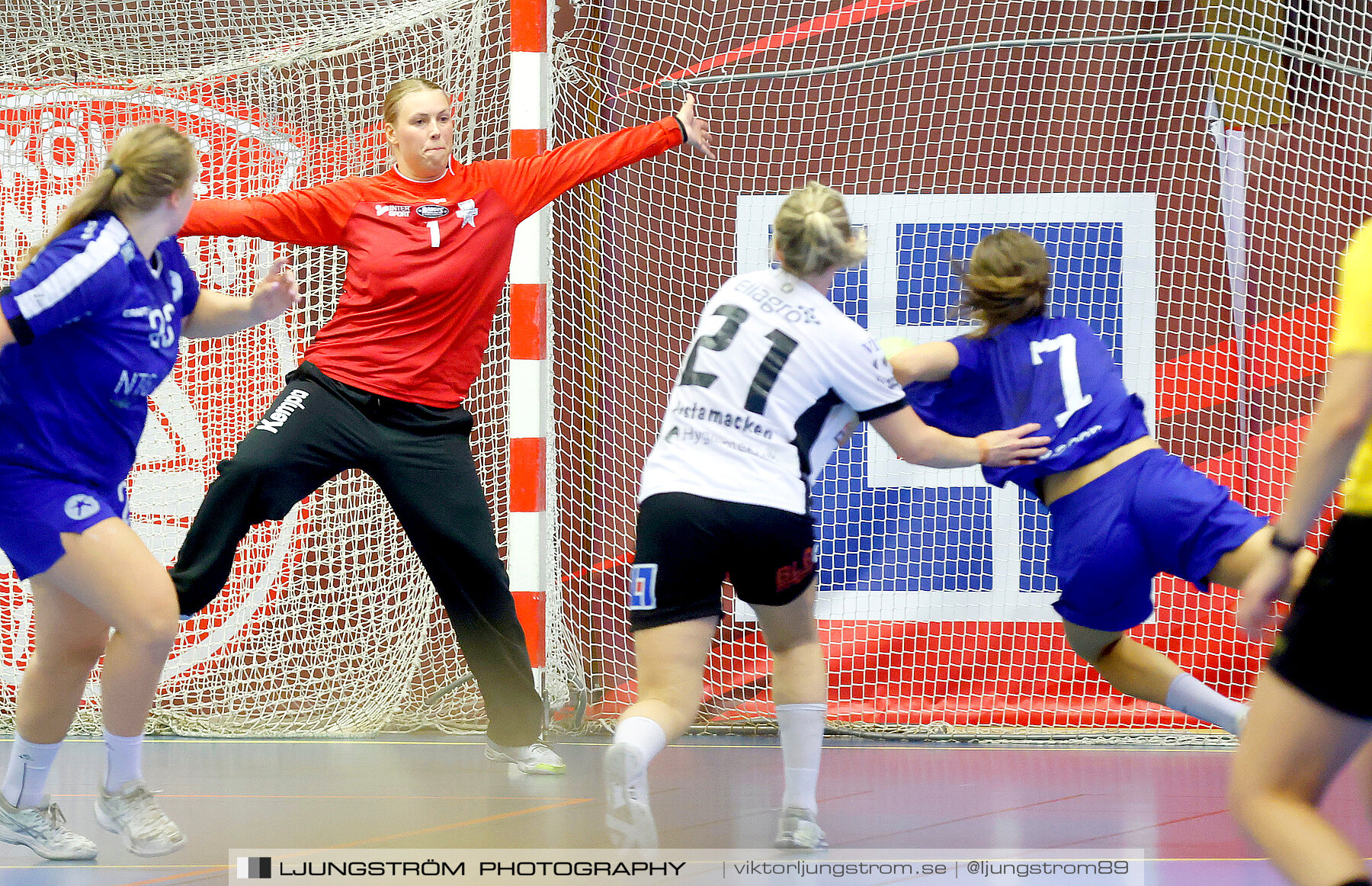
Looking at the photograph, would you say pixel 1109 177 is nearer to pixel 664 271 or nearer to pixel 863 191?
pixel 863 191

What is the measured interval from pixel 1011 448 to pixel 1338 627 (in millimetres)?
1368

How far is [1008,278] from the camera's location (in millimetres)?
3262

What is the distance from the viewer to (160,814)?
10.2ft

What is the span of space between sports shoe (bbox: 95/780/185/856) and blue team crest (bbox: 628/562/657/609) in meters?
1.26

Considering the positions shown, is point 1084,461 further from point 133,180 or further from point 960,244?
point 133,180

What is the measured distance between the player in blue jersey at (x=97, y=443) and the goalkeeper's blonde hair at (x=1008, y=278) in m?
1.93

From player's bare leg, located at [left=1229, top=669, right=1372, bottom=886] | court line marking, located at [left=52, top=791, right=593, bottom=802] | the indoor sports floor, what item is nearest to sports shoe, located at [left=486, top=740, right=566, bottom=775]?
the indoor sports floor

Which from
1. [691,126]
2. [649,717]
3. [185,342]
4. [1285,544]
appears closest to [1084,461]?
[649,717]

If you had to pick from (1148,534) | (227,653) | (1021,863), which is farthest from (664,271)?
(1021,863)

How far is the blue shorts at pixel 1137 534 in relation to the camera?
309 centimetres

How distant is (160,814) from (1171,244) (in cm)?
424

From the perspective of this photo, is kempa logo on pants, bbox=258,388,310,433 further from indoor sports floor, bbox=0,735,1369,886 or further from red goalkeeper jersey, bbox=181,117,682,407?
indoor sports floor, bbox=0,735,1369,886

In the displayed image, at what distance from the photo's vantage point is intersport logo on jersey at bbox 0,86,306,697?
522 cm

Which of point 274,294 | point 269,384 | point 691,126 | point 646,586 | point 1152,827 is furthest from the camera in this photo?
point 269,384
